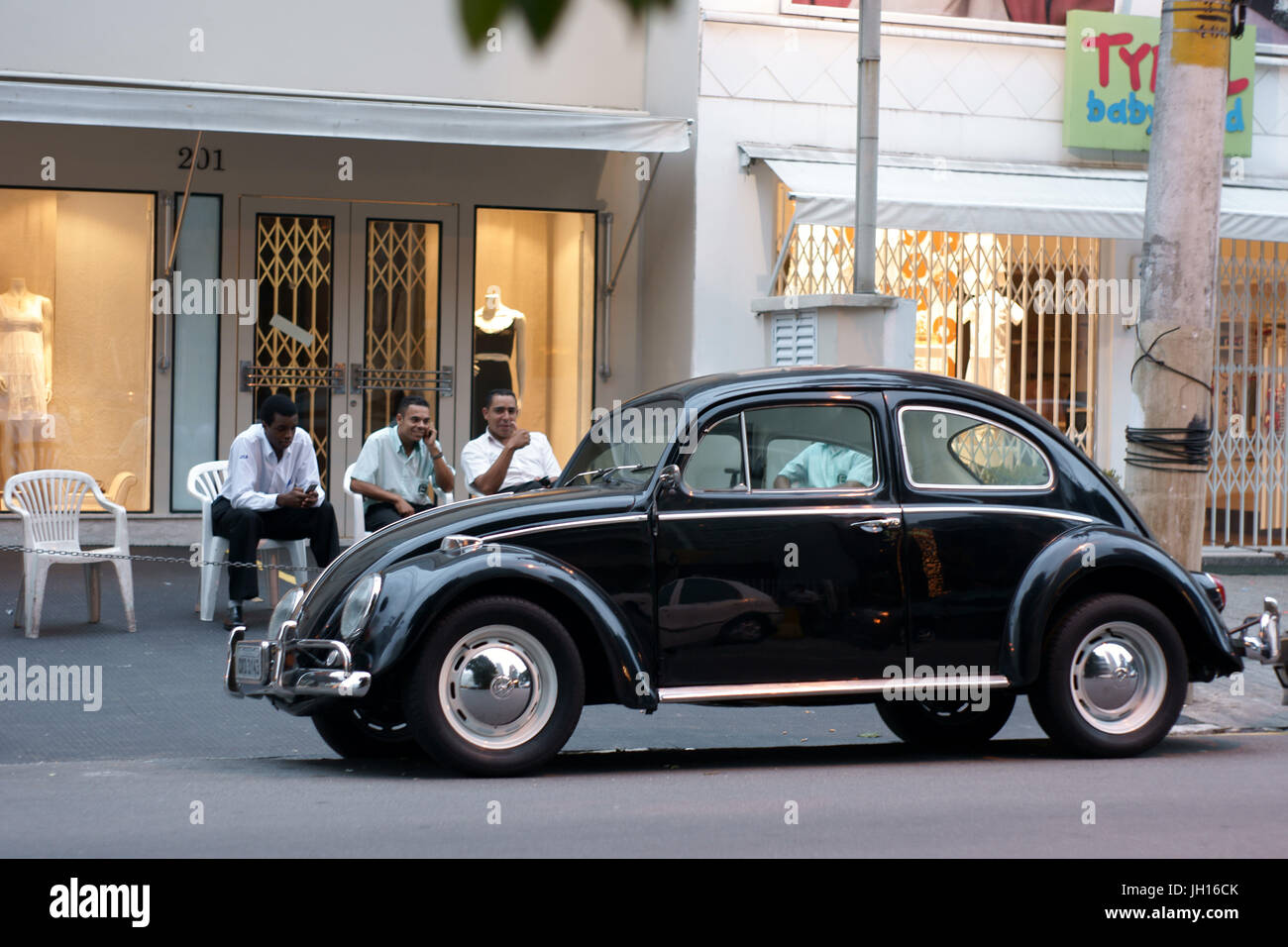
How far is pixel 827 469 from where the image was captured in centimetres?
703

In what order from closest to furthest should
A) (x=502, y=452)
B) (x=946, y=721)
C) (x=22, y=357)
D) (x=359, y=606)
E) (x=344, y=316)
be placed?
(x=359, y=606) → (x=946, y=721) → (x=502, y=452) → (x=22, y=357) → (x=344, y=316)

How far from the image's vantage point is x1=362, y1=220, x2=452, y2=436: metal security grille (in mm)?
14711

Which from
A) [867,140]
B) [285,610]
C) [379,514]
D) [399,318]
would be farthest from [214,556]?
[867,140]

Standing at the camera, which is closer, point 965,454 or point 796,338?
point 965,454

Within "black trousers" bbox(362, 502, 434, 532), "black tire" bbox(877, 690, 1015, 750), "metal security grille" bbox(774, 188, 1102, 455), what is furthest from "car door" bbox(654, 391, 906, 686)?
"metal security grille" bbox(774, 188, 1102, 455)

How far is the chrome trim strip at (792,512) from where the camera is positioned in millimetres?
6707

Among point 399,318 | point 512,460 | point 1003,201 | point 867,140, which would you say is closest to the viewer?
point 512,460

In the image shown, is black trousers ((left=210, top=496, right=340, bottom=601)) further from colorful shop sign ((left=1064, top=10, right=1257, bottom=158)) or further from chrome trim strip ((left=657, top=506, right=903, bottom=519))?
colorful shop sign ((left=1064, top=10, right=1257, bottom=158))

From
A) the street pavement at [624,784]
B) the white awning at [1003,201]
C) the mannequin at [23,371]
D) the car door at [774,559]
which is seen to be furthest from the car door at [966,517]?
the mannequin at [23,371]

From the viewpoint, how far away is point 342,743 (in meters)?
7.13

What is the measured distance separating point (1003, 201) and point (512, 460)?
4.59 metres

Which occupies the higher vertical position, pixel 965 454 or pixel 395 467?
pixel 965 454

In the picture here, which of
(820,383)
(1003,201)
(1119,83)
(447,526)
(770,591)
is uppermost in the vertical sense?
(1119,83)

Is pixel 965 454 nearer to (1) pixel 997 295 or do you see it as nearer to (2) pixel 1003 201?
(2) pixel 1003 201
